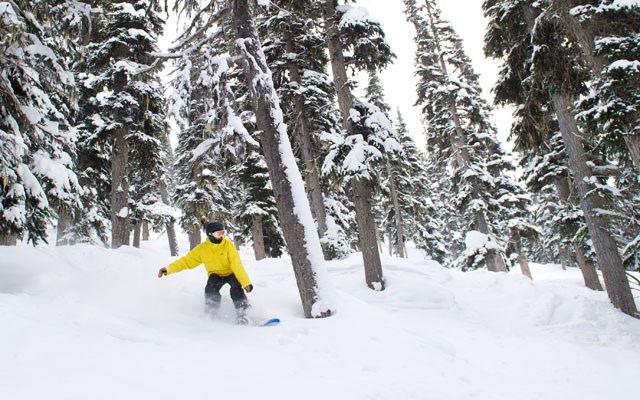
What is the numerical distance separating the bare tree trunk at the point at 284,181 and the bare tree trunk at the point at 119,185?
27.3 ft

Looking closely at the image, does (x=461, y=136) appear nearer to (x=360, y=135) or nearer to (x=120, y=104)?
(x=360, y=135)

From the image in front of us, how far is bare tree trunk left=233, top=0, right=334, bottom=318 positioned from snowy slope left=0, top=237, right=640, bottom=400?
631 mm

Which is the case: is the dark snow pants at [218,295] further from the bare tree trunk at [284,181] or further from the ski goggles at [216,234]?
the bare tree trunk at [284,181]

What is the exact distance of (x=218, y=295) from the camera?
233 inches

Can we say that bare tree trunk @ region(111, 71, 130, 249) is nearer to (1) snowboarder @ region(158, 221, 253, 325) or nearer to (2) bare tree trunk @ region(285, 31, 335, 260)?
(2) bare tree trunk @ region(285, 31, 335, 260)

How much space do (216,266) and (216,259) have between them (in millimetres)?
127

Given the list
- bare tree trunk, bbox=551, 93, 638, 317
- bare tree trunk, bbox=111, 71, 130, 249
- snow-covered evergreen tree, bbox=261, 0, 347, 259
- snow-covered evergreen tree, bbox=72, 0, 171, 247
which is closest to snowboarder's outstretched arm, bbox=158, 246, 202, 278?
snow-covered evergreen tree, bbox=261, 0, 347, 259

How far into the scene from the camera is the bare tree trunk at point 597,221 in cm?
973

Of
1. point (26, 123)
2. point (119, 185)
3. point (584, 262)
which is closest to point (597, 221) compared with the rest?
point (584, 262)

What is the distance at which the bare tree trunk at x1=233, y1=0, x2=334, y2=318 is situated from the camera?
5.82m

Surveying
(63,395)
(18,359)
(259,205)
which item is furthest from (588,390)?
(259,205)

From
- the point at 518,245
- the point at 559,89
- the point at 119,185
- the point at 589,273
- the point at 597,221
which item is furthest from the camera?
the point at 518,245

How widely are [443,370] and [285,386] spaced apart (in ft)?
7.25

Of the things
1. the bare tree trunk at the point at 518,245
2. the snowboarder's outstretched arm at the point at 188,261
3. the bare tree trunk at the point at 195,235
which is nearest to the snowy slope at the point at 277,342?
the snowboarder's outstretched arm at the point at 188,261
